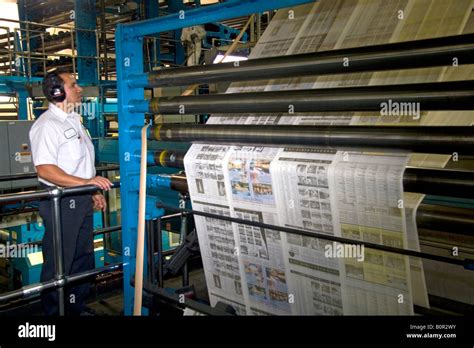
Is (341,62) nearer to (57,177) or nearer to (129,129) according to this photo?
(129,129)

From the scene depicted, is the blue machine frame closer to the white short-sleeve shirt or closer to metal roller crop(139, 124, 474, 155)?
metal roller crop(139, 124, 474, 155)

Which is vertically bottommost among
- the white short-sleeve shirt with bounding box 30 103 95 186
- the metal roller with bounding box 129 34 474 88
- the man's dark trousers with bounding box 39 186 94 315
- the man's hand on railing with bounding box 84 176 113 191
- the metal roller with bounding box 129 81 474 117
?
the man's dark trousers with bounding box 39 186 94 315

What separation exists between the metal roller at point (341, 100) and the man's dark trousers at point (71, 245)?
104 cm

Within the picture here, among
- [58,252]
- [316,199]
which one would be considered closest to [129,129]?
[58,252]

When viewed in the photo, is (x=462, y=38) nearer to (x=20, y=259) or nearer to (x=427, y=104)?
(x=427, y=104)

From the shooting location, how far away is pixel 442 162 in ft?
5.03

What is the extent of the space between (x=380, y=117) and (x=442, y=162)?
263 mm

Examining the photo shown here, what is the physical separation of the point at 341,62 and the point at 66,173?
5.88ft

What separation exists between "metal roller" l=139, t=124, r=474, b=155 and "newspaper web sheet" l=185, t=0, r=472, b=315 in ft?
0.18

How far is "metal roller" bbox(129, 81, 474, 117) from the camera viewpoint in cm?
129

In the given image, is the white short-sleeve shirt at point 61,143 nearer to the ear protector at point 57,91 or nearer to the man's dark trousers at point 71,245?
the ear protector at point 57,91

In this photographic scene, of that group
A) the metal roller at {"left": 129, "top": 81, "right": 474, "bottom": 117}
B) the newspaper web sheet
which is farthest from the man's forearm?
the newspaper web sheet

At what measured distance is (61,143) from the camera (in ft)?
8.72

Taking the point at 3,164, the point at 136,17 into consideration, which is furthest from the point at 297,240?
the point at 136,17
